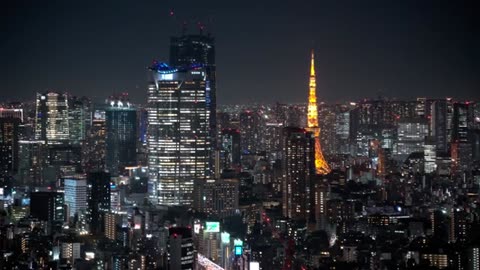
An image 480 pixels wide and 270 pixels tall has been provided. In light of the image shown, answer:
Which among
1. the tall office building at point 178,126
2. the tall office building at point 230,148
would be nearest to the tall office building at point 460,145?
the tall office building at point 230,148

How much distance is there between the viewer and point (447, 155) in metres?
11.6

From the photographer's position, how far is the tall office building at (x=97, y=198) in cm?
1015

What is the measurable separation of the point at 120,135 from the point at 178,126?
116 cm

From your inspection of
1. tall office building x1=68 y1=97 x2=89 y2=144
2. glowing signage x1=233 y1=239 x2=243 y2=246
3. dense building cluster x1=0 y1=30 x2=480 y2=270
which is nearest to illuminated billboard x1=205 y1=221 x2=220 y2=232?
dense building cluster x1=0 y1=30 x2=480 y2=270

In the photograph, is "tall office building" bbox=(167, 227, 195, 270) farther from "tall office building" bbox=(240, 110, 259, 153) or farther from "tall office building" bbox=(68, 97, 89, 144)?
"tall office building" bbox=(240, 110, 259, 153)

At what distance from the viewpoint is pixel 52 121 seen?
13359 mm

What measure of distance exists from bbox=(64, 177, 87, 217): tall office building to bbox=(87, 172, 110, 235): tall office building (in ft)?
0.22

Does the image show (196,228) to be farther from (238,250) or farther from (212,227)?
(238,250)

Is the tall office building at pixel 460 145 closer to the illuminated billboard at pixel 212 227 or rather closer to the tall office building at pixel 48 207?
the illuminated billboard at pixel 212 227

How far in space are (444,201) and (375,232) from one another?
4.36ft

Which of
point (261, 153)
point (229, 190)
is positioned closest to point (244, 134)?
point (261, 153)

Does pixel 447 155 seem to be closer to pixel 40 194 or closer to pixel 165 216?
pixel 165 216

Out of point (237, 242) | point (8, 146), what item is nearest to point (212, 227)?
point (237, 242)

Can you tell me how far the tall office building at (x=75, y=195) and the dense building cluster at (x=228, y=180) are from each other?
2 cm
